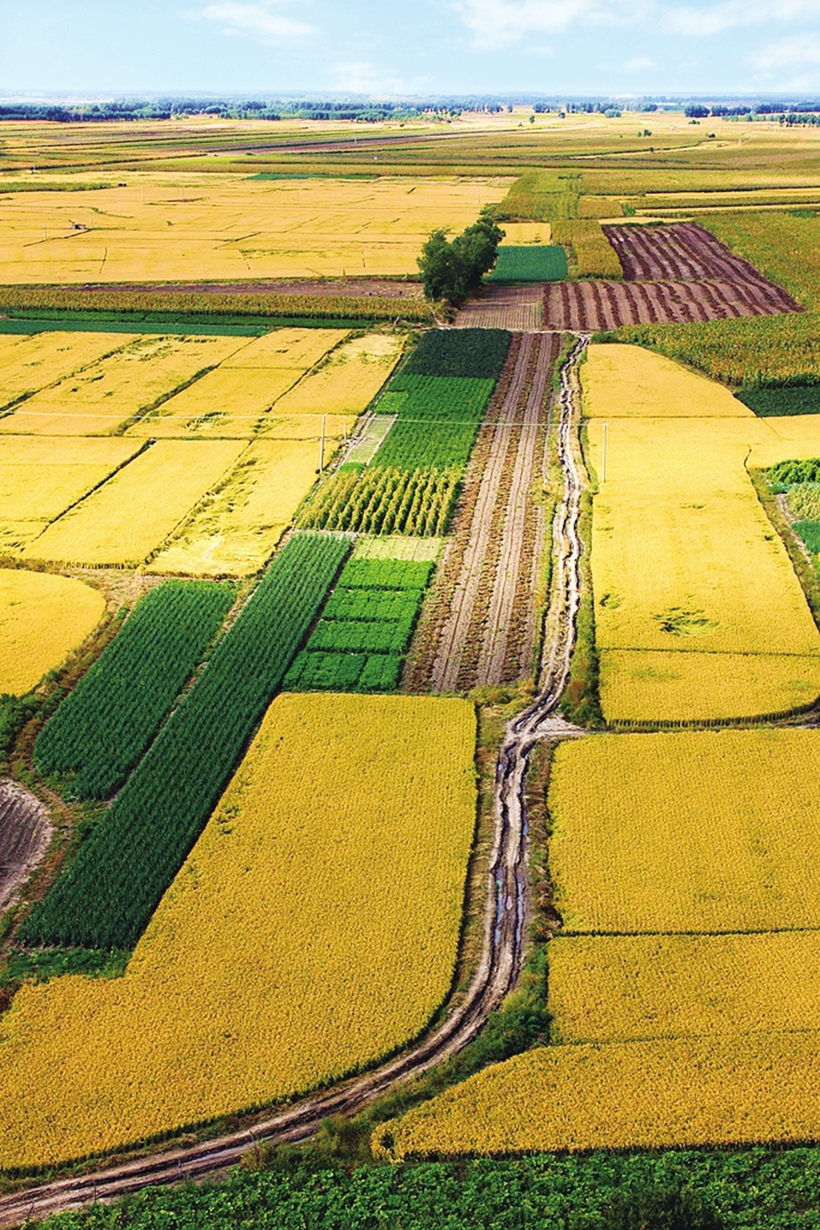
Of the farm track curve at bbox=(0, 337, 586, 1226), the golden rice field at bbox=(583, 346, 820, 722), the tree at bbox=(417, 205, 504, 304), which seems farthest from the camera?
the tree at bbox=(417, 205, 504, 304)

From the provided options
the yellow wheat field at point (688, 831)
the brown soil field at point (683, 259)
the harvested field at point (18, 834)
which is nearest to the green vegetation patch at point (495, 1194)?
the yellow wheat field at point (688, 831)

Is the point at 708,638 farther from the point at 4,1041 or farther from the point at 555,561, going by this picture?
the point at 4,1041

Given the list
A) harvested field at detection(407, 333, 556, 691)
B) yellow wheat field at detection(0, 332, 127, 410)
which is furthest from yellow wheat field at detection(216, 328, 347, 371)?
harvested field at detection(407, 333, 556, 691)

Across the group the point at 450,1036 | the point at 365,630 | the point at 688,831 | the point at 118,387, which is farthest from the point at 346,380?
the point at 450,1036

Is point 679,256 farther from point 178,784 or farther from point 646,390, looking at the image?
point 178,784

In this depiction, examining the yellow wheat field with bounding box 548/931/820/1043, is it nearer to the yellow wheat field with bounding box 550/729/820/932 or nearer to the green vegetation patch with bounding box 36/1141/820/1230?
the yellow wheat field with bounding box 550/729/820/932

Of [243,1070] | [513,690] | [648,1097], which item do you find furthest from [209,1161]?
[513,690]
